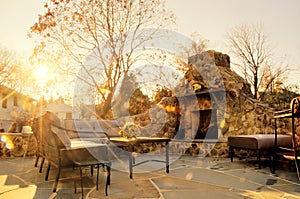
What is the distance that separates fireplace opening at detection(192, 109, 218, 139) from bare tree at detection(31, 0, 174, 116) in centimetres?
422

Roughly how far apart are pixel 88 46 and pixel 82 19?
3.42ft

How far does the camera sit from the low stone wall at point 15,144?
6266 millimetres

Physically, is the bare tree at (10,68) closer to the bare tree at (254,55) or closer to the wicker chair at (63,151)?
the bare tree at (254,55)

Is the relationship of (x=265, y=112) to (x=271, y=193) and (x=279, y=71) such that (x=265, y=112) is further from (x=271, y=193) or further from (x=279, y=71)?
(x=279, y=71)

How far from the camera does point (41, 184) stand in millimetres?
3463

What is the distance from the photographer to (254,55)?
1434cm

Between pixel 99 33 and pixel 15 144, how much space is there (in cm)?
527

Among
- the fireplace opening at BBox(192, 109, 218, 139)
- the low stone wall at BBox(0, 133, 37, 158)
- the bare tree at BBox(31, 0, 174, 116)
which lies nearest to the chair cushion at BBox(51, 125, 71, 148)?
the low stone wall at BBox(0, 133, 37, 158)

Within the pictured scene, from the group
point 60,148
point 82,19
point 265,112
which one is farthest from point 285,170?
point 82,19

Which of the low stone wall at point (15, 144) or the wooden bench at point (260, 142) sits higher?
the wooden bench at point (260, 142)

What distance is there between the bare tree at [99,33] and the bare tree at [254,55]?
5951 millimetres

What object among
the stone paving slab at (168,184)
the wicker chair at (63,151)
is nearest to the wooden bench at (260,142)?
the stone paving slab at (168,184)

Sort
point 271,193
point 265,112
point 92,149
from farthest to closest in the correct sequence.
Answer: point 265,112
point 92,149
point 271,193

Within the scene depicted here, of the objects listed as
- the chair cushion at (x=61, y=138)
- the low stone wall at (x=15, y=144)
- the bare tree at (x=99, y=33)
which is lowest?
the low stone wall at (x=15, y=144)
